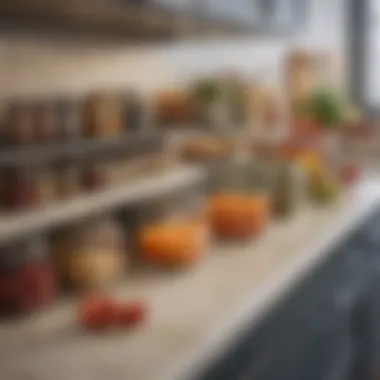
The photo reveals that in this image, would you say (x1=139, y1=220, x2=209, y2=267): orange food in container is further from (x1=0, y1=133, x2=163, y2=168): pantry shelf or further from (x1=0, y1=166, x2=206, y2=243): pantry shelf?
(x1=0, y1=133, x2=163, y2=168): pantry shelf

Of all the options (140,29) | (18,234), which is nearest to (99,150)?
(140,29)

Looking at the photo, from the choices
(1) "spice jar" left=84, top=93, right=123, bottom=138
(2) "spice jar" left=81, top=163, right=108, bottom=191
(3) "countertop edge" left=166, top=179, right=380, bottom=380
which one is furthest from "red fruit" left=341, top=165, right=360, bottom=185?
(2) "spice jar" left=81, top=163, right=108, bottom=191

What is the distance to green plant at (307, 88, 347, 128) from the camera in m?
3.22

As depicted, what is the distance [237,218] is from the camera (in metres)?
2.21

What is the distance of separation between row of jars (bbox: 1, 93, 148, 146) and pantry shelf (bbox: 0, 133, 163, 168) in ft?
0.05

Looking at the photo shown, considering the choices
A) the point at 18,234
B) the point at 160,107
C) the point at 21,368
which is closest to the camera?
the point at 21,368

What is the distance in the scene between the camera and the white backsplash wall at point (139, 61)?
198cm

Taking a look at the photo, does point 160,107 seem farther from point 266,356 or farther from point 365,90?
point 365,90

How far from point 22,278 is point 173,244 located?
0.45 meters

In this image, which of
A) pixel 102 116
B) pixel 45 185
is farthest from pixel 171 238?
pixel 102 116

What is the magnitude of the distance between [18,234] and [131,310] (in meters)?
0.28

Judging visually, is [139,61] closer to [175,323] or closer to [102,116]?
[102,116]

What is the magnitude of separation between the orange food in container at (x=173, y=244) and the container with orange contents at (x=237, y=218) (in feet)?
0.64

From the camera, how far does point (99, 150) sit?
7.15 feet
